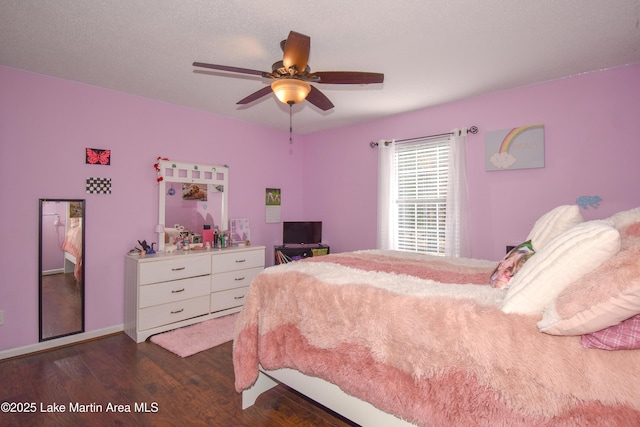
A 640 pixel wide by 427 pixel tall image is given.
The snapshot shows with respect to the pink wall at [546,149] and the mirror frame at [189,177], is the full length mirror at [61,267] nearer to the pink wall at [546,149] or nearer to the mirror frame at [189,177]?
the mirror frame at [189,177]

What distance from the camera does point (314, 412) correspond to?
2025mm

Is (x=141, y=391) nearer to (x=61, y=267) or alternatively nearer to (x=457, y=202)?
(x=61, y=267)

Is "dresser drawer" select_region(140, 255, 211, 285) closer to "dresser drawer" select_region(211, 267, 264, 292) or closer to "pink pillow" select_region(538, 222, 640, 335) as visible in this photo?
"dresser drawer" select_region(211, 267, 264, 292)

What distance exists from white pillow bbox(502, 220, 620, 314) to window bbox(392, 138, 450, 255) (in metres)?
2.64

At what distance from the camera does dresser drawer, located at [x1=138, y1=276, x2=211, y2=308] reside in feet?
10.3

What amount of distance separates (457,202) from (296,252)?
7.41 ft

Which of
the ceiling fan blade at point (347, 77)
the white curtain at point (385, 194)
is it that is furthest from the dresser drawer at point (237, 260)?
the ceiling fan blade at point (347, 77)

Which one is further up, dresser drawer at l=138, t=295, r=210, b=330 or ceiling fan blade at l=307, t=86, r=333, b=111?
ceiling fan blade at l=307, t=86, r=333, b=111

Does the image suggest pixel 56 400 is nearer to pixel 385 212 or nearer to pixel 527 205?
pixel 385 212

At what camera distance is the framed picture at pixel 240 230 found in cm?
438

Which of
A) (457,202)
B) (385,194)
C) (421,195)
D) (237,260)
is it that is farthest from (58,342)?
(457,202)

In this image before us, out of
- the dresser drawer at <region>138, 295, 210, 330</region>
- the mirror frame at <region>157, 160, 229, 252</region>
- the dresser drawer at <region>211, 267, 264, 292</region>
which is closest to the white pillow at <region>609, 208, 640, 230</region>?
the dresser drawer at <region>211, 267, 264, 292</region>

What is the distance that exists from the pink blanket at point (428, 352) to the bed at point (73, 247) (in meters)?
2.19

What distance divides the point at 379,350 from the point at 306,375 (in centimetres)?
60
